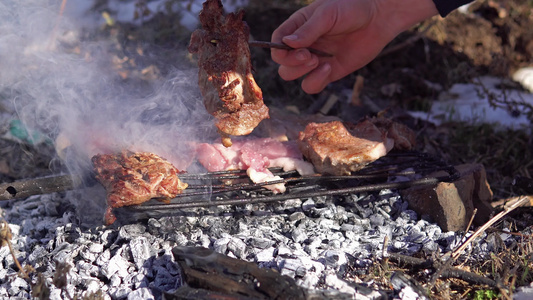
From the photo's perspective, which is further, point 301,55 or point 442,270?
point 301,55

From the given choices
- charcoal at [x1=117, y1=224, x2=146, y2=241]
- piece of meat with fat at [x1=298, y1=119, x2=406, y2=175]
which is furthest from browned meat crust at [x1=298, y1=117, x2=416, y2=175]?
charcoal at [x1=117, y1=224, x2=146, y2=241]

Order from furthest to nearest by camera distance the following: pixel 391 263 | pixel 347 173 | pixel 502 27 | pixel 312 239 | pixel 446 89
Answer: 1. pixel 502 27
2. pixel 446 89
3. pixel 347 173
4. pixel 312 239
5. pixel 391 263

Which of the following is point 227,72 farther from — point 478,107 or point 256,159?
point 478,107

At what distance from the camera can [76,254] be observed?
282 centimetres

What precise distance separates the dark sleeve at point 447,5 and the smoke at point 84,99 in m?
2.16

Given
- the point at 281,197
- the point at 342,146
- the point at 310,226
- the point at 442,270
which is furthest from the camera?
the point at 342,146

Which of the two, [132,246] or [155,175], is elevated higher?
[155,175]

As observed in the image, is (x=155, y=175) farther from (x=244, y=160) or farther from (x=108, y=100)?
(x=108, y=100)

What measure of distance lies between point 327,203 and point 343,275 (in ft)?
2.69

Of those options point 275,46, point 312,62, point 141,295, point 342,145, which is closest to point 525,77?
point 312,62

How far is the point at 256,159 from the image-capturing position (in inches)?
129

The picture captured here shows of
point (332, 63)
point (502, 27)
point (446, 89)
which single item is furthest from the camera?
point (502, 27)

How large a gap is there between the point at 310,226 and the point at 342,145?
64 centimetres

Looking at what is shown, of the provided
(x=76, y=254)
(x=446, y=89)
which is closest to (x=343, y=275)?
(x=76, y=254)
